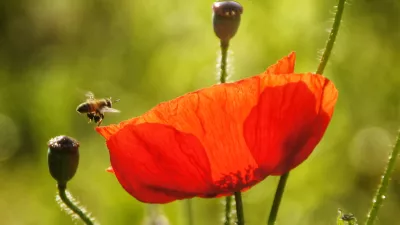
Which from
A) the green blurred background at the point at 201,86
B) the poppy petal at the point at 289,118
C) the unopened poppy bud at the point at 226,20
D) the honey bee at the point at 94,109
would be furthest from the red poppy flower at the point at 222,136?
the green blurred background at the point at 201,86

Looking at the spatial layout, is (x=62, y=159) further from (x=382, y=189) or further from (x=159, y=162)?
(x=382, y=189)

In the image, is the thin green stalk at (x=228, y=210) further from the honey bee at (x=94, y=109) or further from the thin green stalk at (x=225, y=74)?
the honey bee at (x=94, y=109)

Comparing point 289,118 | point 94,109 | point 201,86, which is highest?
point 289,118

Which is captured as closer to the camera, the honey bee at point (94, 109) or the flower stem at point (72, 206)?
the flower stem at point (72, 206)

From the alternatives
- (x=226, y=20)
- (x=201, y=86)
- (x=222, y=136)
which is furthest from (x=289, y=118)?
(x=201, y=86)

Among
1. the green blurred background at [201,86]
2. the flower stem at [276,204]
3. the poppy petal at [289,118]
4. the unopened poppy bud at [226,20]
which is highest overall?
the unopened poppy bud at [226,20]
